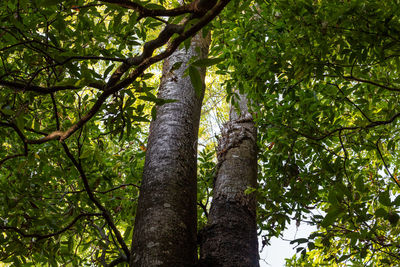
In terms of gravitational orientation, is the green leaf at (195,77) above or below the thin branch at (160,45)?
below

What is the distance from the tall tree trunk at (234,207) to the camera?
169cm

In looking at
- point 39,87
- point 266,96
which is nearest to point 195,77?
point 39,87

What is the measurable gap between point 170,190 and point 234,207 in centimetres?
42

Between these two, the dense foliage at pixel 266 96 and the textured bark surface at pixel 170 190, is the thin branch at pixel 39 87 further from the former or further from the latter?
the textured bark surface at pixel 170 190

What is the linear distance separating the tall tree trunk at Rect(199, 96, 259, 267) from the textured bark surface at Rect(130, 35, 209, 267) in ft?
0.41

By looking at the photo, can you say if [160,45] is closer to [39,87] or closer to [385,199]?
[39,87]

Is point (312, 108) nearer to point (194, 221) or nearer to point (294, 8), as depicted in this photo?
point (294, 8)

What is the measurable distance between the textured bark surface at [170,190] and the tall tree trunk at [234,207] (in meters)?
0.12

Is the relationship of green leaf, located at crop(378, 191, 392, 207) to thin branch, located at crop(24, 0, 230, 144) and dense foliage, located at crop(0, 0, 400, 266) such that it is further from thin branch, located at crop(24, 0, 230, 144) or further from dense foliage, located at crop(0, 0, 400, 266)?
thin branch, located at crop(24, 0, 230, 144)

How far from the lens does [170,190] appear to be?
185 cm

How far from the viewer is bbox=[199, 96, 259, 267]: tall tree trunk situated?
169 centimetres

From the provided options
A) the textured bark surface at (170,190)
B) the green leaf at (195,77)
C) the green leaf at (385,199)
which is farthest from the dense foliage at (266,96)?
the textured bark surface at (170,190)

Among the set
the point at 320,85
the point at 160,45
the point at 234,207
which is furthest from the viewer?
the point at 320,85

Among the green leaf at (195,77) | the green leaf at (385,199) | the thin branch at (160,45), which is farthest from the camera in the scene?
the green leaf at (385,199)
